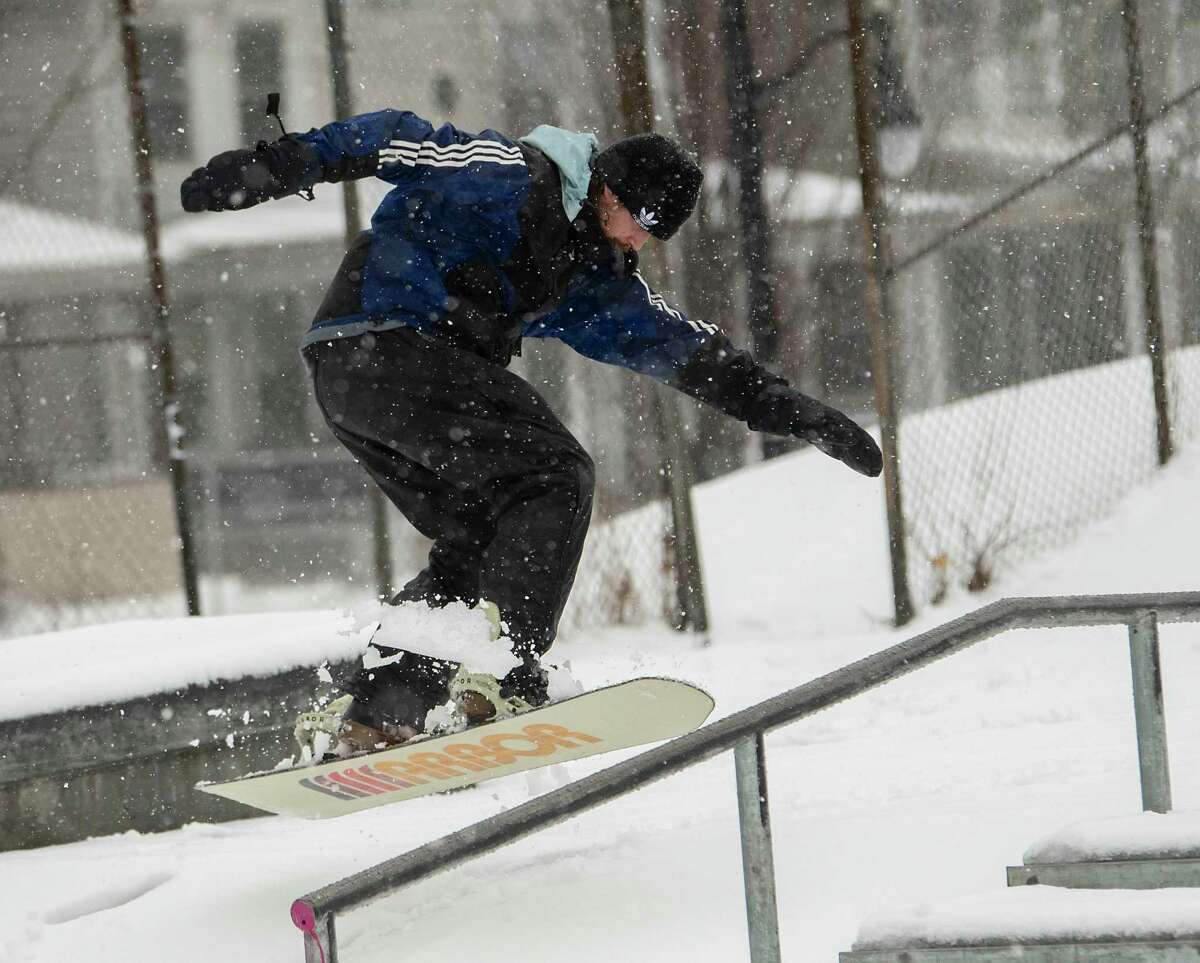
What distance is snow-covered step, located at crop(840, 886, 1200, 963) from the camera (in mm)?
2207

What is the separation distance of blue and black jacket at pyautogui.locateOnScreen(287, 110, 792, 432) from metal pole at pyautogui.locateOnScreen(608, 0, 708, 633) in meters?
2.83

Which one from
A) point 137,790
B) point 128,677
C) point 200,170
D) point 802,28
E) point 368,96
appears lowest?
point 137,790

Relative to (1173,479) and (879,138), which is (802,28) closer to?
(879,138)

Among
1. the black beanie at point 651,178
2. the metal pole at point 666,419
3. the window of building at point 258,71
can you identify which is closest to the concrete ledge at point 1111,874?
the black beanie at point 651,178

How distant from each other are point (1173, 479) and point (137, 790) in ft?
18.7

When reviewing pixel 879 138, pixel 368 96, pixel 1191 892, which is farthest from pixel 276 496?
pixel 1191 892

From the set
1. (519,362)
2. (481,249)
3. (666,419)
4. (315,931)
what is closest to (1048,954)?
(315,931)

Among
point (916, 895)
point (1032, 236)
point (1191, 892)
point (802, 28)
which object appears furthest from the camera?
point (1032, 236)

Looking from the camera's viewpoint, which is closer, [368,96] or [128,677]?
[128,677]

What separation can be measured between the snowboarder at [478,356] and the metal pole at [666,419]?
2.94 meters

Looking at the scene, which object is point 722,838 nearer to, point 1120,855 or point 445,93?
point 1120,855

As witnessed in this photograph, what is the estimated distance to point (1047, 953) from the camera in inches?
88.8

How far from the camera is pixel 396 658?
12.2 feet

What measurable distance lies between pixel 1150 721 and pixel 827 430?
117 cm
